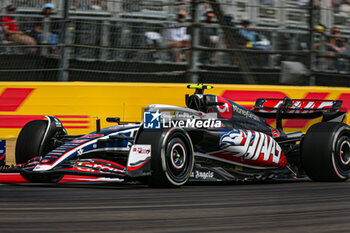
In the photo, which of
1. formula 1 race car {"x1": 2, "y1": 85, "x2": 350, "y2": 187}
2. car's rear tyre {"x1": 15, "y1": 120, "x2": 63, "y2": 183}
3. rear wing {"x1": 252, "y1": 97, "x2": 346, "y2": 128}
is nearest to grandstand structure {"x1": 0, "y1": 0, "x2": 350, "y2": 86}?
rear wing {"x1": 252, "y1": 97, "x2": 346, "y2": 128}

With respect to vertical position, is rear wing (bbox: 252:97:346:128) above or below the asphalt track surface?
above

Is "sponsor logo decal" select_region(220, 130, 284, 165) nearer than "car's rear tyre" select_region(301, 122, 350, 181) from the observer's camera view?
Yes

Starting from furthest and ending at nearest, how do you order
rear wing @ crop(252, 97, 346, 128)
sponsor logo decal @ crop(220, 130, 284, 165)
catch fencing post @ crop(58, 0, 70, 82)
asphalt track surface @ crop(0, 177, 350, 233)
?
catch fencing post @ crop(58, 0, 70, 82)
rear wing @ crop(252, 97, 346, 128)
sponsor logo decal @ crop(220, 130, 284, 165)
asphalt track surface @ crop(0, 177, 350, 233)

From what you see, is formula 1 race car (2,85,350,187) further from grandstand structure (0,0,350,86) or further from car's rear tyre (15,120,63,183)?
grandstand structure (0,0,350,86)

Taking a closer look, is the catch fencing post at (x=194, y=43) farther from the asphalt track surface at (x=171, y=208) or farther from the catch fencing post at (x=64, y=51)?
the asphalt track surface at (x=171, y=208)

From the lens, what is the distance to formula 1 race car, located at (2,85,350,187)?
18.7ft

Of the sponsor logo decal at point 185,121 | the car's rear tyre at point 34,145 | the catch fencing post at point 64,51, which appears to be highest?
the catch fencing post at point 64,51

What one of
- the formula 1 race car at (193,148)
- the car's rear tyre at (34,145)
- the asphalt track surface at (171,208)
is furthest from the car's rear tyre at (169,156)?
the car's rear tyre at (34,145)

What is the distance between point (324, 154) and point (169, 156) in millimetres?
2034

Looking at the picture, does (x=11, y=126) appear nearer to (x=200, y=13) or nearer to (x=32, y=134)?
(x=32, y=134)

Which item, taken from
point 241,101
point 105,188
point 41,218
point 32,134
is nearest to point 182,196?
point 105,188

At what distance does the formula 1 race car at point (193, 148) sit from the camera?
570 cm

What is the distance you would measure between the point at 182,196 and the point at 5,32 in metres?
5.70

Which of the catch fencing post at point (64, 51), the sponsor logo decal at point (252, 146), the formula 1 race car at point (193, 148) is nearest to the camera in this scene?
the formula 1 race car at point (193, 148)
